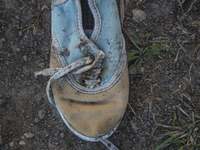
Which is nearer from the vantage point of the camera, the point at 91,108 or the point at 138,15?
the point at 91,108

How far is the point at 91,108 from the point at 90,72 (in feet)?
1.07

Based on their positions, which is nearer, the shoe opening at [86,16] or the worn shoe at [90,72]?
the worn shoe at [90,72]

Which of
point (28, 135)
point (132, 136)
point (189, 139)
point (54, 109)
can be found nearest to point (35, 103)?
point (54, 109)

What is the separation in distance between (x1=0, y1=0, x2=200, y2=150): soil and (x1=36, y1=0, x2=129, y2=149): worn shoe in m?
0.46

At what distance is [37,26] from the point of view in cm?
197

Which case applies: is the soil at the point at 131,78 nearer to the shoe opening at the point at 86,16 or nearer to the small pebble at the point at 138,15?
the small pebble at the point at 138,15

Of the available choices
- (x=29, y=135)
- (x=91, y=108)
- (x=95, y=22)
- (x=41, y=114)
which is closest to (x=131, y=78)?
(x=91, y=108)

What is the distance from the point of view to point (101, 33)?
1482mm

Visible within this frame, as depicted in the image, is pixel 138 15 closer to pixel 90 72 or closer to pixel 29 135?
pixel 90 72

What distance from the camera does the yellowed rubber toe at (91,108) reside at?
1.50 meters

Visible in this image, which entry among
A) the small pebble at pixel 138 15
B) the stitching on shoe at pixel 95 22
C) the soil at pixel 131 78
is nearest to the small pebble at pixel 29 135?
the soil at pixel 131 78

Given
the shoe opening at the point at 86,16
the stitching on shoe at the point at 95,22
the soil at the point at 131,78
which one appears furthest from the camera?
the soil at the point at 131,78

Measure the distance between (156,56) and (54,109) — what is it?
4.31 ft

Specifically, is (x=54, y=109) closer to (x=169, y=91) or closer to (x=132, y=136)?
(x=132, y=136)
